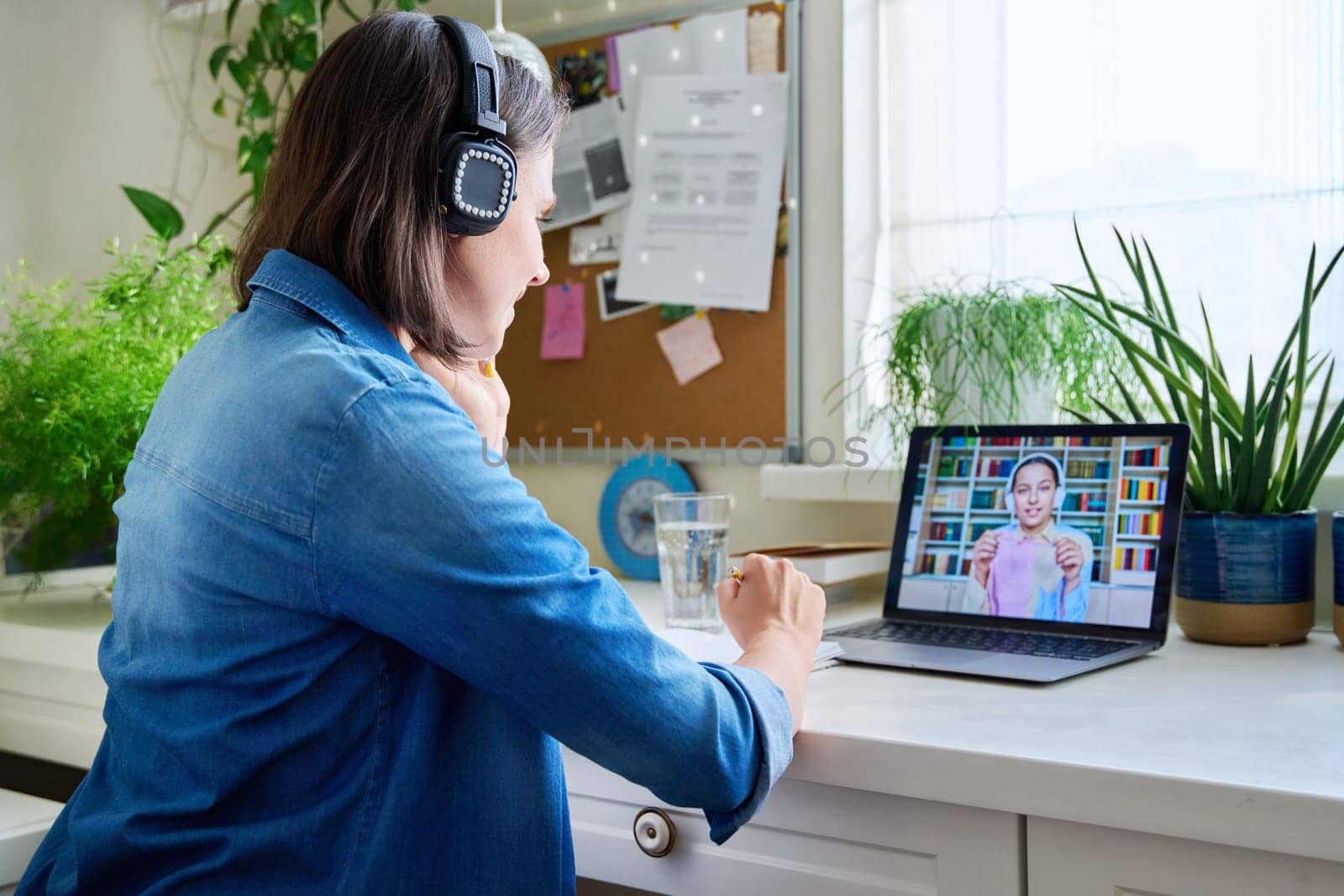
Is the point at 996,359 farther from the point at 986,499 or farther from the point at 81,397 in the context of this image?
the point at 81,397

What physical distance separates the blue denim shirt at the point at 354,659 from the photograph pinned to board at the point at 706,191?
1.00 meters

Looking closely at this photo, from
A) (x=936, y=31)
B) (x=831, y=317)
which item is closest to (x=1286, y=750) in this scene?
(x=831, y=317)

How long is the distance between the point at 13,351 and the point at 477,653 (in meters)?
1.09

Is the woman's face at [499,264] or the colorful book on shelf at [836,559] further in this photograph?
the colorful book on shelf at [836,559]

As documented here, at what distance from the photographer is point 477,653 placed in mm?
638

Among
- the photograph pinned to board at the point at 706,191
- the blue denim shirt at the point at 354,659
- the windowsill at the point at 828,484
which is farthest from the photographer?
the photograph pinned to board at the point at 706,191

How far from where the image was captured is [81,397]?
1.39m

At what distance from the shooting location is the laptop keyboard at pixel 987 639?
1061 mm

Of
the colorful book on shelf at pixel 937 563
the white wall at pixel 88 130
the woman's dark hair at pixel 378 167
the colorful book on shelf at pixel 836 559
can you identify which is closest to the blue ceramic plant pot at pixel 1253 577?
the colorful book on shelf at pixel 937 563

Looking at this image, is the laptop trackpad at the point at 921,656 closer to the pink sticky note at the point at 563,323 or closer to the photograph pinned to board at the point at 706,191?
the photograph pinned to board at the point at 706,191

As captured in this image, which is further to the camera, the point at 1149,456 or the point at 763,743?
the point at 1149,456

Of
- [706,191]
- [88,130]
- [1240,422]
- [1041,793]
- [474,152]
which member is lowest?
[1041,793]

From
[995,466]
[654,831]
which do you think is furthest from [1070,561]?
[654,831]

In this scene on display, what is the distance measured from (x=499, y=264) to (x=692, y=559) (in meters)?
0.49
